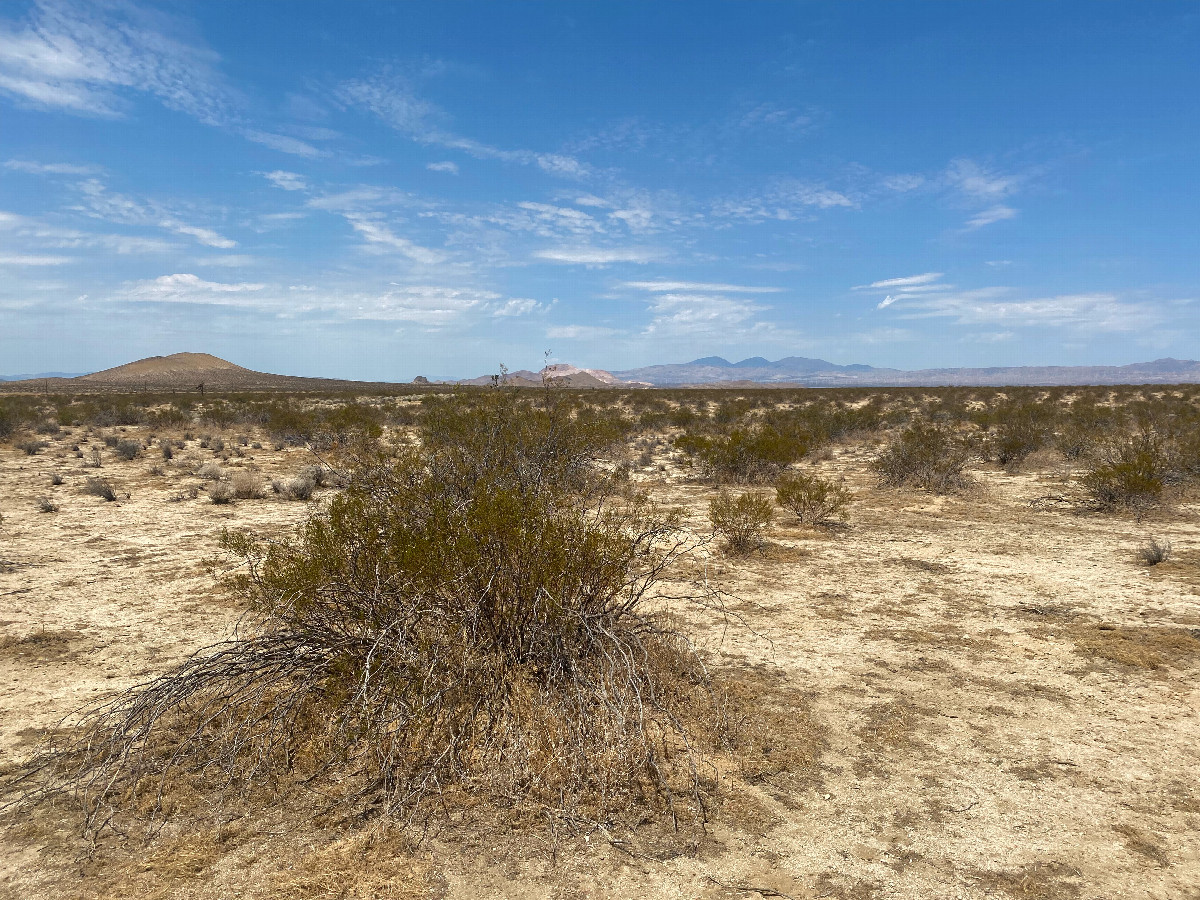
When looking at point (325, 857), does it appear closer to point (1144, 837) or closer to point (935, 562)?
point (1144, 837)

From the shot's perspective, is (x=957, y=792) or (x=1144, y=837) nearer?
(x=1144, y=837)

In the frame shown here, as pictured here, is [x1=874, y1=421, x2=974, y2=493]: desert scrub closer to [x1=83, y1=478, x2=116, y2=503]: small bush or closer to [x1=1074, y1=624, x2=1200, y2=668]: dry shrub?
[x1=1074, y1=624, x2=1200, y2=668]: dry shrub

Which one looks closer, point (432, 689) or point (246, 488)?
point (432, 689)

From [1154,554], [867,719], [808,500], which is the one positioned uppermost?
[808,500]

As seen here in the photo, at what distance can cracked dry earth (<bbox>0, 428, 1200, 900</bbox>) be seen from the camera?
3324 mm

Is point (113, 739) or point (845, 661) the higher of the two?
point (113, 739)

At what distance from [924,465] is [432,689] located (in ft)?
44.5

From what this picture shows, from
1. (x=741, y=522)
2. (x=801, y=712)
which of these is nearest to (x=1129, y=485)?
(x=741, y=522)

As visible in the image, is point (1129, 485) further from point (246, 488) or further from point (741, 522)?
point (246, 488)

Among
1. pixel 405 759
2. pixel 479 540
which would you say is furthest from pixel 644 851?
pixel 479 540

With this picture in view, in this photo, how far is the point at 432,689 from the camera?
408cm

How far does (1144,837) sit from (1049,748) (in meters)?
0.94

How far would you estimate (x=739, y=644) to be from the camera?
6484 mm

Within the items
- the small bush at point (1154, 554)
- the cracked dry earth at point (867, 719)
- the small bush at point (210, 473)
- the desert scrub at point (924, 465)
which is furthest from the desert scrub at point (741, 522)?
the small bush at point (210, 473)
